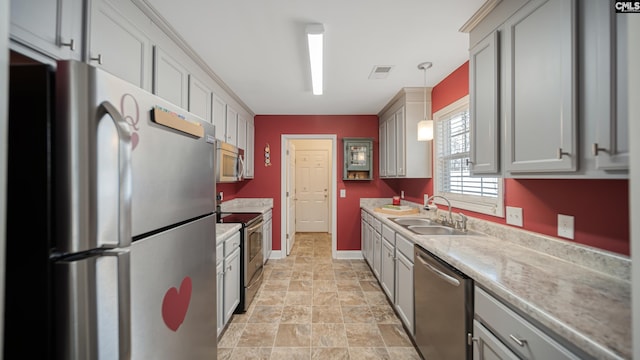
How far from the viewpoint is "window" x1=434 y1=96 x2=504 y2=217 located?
1964 millimetres

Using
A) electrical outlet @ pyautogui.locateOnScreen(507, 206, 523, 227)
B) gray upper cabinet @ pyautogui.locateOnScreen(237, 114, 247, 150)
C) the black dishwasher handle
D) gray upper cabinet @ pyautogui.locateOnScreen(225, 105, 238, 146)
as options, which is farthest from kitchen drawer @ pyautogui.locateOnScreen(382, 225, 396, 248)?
gray upper cabinet @ pyautogui.locateOnScreen(237, 114, 247, 150)

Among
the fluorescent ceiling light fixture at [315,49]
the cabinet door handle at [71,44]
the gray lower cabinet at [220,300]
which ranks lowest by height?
the gray lower cabinet at [220,300]

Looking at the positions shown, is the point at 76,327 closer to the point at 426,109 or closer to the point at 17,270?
the point at 17,270

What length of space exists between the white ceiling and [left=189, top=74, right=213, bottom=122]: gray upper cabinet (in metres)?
0.23

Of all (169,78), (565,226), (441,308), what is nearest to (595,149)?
(565,226)

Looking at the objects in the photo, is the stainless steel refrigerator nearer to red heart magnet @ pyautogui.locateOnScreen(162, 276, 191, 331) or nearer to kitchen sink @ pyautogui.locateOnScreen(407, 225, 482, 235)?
red heart magnet @ pyautogui.locateOnScreen(162, 276, 191, 331)

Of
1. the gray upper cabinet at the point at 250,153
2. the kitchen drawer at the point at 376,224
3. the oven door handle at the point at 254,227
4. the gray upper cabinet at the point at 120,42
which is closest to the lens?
the gray upper cabinet at the point at 120,42

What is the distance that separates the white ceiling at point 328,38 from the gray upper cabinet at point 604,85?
0.80m

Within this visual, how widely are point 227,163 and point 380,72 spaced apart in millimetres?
1898

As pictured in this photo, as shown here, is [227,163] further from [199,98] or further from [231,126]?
[231,126]

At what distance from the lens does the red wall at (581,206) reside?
3.62 feet

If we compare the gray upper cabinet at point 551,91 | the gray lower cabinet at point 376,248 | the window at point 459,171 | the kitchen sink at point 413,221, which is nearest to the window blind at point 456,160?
the window at point 459,171

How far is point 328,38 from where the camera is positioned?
6.25 feet

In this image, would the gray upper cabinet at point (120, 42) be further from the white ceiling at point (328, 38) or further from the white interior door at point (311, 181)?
the white interior door at point (311, 181)
